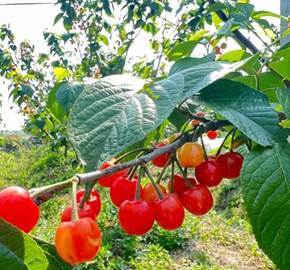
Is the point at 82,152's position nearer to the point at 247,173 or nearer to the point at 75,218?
the point at 75,218

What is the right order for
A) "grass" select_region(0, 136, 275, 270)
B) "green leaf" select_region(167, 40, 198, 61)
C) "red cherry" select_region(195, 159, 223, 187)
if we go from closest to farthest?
"red cherry" select_region(195, 159, 223, 187) < "green leaf" select_region(167, 40, 198, 61) < "grass" select_region(0, 136, 275, 270)

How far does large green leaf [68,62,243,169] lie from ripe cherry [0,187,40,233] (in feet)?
0.20

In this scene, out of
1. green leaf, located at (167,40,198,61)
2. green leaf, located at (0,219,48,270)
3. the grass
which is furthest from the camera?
the grass

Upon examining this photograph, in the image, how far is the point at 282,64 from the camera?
2.06 feet

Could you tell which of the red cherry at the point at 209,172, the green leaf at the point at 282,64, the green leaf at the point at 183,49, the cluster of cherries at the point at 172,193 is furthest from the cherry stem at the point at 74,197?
the green leaf at the point at 183,49

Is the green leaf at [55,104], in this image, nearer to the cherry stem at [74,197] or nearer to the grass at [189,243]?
the cherry stem at [74,197]

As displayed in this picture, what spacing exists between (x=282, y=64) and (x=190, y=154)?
0.62ft

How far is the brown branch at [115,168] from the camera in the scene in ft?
1.32

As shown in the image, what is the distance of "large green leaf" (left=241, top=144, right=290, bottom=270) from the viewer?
17.9 inches

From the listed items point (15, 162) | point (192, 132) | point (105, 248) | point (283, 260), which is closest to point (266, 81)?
point (192, 132)

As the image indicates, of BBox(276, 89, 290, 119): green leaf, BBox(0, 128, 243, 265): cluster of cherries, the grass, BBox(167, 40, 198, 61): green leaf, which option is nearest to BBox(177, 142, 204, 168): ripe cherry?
BBox(0, 128, 243, 265): cluster of cherries

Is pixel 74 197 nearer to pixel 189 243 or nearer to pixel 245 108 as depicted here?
pixel 245 108

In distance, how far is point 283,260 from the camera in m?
0.45

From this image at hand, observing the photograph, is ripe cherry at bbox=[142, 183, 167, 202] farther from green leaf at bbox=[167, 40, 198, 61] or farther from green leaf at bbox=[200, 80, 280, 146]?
green leaf at bbox=[167, 40, 198, 61]
